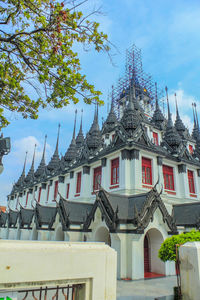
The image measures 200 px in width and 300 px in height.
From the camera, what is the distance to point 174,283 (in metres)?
12.1

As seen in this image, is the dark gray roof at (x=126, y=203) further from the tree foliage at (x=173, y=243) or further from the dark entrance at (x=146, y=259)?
the tree foliage at (x=173, y=243)

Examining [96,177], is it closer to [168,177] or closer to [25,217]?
[168,177]

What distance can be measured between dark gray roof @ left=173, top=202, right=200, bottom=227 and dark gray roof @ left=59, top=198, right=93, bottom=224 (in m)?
8.02

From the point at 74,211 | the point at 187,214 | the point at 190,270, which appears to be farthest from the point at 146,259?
the point at 190,270

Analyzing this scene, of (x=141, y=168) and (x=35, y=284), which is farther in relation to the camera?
(x=141, y=168)

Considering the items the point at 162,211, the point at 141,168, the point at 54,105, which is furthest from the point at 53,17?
the point at 141,168

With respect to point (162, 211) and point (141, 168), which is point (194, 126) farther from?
point (162, 211)

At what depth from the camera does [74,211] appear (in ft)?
63.2

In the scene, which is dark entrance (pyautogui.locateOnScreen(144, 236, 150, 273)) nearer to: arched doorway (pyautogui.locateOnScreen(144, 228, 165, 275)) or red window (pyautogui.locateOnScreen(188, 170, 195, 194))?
arched doorway (pyautogui.locateOnScreen(144, 228, 165, 275))

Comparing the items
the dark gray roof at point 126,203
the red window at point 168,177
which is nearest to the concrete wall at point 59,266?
the dark gray roof at point 126,203

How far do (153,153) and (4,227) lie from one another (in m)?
28.0

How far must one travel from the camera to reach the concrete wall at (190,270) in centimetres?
621

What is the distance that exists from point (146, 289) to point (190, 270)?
540 centimetres

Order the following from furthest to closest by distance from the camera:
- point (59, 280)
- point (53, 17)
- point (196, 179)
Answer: point (196, 179)
point (53, 17)
point (59, 280)
